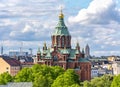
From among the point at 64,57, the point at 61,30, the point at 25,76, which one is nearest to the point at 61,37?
the point at 61,30

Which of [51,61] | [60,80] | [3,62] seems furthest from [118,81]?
[3,62]

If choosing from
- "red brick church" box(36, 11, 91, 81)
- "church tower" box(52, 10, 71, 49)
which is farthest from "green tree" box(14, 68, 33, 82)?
"church tower" box(52, 10, 71, 49)

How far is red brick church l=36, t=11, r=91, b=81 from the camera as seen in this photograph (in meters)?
160

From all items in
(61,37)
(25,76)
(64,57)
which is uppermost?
(61,37)

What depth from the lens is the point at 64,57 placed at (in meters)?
160

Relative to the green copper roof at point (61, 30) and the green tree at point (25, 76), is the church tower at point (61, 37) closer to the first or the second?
the green copper roof at point (61, 30)

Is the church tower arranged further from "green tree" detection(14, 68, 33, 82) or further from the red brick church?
"green tree" detection(14, 68, 33, 82)

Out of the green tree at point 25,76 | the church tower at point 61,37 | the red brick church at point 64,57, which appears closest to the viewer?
the green tree at point 25,76

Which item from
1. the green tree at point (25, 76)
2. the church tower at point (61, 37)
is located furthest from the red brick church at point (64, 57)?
the green tree at point (25, 76)

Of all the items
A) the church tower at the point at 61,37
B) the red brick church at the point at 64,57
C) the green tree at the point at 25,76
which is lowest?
the green tree at the point at 25,76

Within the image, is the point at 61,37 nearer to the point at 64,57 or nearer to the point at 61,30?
the point at 61,30

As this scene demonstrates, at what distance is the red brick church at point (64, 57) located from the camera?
160m

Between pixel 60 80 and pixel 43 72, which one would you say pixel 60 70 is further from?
pixel 60 80

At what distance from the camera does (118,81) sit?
358 ft
